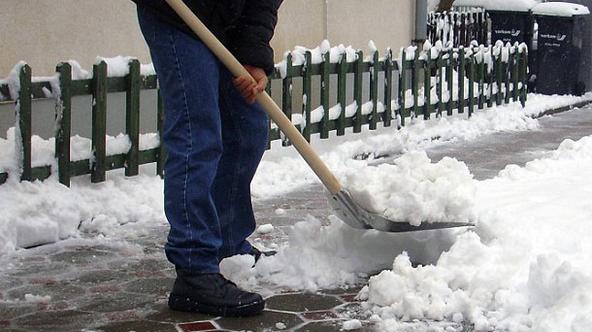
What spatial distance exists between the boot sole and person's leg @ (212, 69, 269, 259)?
0.49 m

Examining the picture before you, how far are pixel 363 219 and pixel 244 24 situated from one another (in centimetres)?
98

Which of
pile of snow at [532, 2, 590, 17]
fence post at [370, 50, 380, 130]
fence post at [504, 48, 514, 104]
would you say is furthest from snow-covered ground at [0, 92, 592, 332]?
pile of snow at [532, 2, 590, 17]

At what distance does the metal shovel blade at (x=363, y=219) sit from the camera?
4.63 m

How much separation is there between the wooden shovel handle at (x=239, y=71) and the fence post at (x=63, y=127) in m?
2.43

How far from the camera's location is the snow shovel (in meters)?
4.14

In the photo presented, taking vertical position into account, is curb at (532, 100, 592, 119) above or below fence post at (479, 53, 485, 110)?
below

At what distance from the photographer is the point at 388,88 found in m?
10.6

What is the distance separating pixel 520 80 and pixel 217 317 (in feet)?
33.5

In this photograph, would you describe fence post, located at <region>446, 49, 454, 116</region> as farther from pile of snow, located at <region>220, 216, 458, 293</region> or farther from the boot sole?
the boot sole

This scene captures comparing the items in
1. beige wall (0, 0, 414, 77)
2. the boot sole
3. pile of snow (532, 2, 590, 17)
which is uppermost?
beige wall (0, 0, 414, 77)

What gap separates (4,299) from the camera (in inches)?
180

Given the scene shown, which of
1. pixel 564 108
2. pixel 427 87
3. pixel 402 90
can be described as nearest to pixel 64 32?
pixel 402 90

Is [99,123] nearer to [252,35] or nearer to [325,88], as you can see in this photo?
[252,35]

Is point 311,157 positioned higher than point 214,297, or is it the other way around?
point 311,157
